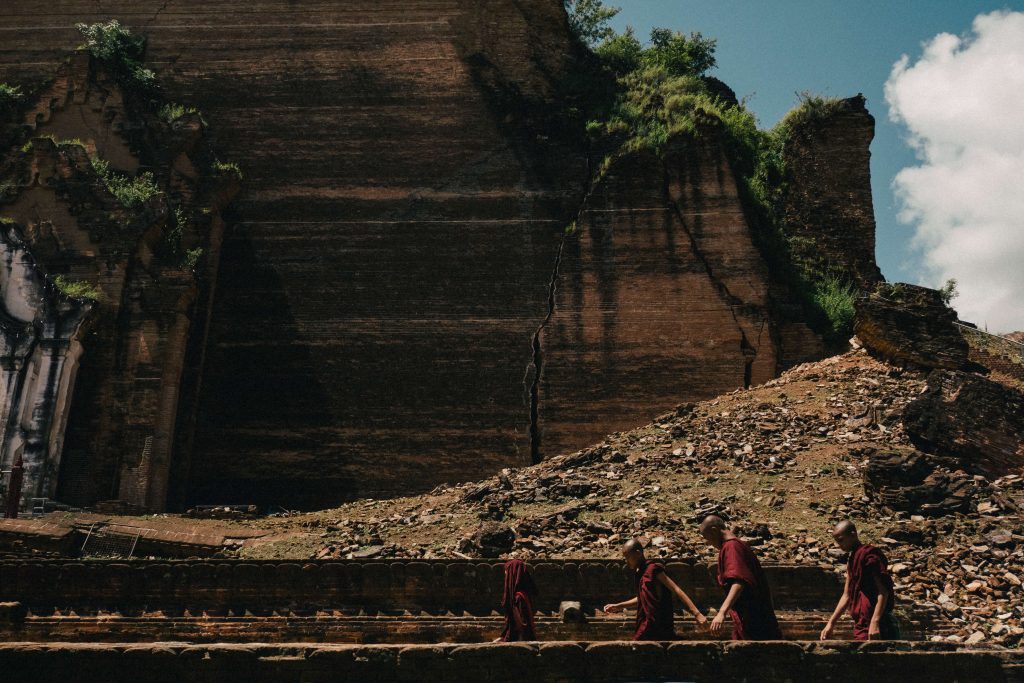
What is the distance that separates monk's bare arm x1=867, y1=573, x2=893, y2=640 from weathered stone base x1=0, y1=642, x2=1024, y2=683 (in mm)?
91

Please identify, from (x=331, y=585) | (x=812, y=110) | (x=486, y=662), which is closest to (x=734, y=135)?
(x=812, y=110)

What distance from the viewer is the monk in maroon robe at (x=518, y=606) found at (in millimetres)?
6969

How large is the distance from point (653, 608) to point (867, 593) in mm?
1337

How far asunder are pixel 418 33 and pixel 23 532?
12.4 metres

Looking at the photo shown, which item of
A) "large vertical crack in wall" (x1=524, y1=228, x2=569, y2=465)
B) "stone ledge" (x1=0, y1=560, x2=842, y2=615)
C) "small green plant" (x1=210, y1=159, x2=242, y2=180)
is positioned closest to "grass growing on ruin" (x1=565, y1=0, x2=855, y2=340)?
"large vertical crack in wall" (x1=524, y1=228, x2=569, y2=465)

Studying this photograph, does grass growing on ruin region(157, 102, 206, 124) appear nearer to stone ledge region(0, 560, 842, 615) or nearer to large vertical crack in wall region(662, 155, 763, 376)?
large vertical crack in wall region(662, 155, 763, 376)

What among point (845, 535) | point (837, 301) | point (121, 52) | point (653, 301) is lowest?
point (845, 535)

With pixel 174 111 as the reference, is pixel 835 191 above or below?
below

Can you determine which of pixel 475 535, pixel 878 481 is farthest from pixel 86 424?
pixel 878 481

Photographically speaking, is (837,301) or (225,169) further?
(225,169)

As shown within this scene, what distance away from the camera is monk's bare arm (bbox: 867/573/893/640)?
20.1 ft

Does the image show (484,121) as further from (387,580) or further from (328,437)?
(387,580)

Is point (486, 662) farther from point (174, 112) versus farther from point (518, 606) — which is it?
point (174, 112)

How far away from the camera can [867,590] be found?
6289 mm
